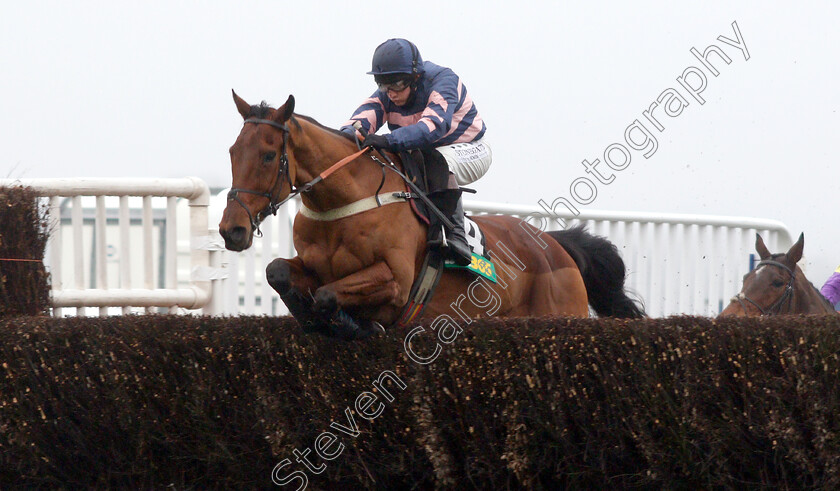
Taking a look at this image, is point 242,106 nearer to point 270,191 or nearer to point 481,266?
point 270,191

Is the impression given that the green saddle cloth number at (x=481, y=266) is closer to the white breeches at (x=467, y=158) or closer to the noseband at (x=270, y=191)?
the white breeches at (x=467, y=158)

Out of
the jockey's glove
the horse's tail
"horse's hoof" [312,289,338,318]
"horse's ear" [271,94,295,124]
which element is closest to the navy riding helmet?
the jockey's glove

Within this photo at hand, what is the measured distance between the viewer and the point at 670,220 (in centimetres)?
741

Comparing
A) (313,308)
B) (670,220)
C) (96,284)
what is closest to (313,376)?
(313,308)

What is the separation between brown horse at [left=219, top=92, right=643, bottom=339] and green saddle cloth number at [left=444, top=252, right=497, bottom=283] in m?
0.05

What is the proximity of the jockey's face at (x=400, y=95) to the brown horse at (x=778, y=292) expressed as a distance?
92.6 inches

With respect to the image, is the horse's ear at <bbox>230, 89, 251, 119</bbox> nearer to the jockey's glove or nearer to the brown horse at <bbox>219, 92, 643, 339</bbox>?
the brown horse at <bbox>219, 92, 643, 339</bbox>

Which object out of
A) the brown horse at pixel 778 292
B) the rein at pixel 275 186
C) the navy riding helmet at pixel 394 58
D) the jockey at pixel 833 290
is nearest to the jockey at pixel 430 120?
the navy riding helmet at pixel 394 58

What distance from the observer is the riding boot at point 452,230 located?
4.46 metres

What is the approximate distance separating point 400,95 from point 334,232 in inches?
32.5

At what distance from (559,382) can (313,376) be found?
968mm

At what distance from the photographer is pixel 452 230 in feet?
14.8

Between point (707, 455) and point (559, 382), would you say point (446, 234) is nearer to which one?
point (559, 382)

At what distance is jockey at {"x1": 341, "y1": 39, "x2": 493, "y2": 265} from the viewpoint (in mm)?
4324
